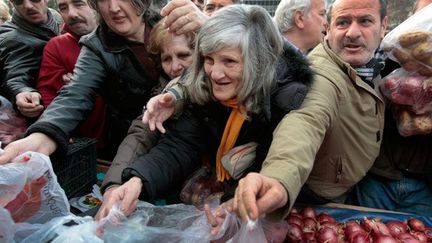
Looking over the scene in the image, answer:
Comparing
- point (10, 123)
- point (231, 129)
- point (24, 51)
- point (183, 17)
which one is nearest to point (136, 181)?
point (231, 129)

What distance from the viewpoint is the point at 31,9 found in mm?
2596

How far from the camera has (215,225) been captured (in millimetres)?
1338

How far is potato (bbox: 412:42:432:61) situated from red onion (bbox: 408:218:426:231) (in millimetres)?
730

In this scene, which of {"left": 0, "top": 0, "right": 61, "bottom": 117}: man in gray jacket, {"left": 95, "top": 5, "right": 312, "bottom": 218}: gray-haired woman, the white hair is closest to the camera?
{"left": 95, "top": 5, "right": 312, "bottom": 218}: gray-haired woman

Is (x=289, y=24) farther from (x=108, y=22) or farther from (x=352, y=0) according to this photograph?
(x=108, y=22)

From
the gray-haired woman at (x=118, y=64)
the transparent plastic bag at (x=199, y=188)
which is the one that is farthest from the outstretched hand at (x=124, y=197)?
the gray-haired woman at (x=118, y=64)

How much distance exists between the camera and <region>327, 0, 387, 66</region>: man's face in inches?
78.4

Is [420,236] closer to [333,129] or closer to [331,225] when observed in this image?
[331,225]

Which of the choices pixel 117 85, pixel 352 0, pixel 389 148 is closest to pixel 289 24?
pixel 352 0

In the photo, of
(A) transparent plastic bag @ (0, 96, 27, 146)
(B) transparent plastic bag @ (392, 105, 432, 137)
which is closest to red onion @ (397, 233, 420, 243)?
(B) transparent plastic bag @ (392, 105, 432, 137)

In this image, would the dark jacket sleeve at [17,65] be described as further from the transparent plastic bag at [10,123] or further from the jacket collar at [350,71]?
the jacket collar at [350,71]

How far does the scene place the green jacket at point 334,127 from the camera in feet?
4.78

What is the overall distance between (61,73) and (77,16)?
42 centimetres

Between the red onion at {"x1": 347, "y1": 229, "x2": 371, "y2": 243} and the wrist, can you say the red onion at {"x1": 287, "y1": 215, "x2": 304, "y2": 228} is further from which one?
the wrist
